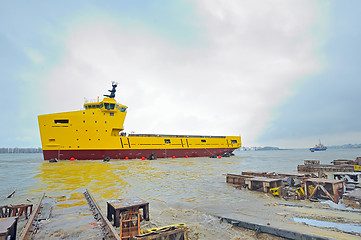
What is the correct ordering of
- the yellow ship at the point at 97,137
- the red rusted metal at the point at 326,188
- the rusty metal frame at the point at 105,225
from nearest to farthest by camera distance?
the rusty metal frame at the point at 105,225
the red rusted metal at the point at 326,188
the yellow ship at the point at 97,137

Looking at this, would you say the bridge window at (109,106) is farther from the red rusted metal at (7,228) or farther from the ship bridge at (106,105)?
the red rusted metal at (7,228)

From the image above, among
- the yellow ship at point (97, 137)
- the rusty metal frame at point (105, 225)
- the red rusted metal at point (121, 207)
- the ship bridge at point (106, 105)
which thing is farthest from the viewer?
the ship bridge at point (106, 105)

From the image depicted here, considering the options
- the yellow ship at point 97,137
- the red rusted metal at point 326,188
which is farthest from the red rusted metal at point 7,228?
the yellow ship at point 97,137

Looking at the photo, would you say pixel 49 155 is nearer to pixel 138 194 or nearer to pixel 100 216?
pixel 138 194

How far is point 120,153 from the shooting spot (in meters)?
30.1

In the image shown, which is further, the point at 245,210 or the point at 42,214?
the point at 245,210

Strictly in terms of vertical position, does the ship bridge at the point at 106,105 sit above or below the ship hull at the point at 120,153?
above

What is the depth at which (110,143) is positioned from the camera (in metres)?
29.5

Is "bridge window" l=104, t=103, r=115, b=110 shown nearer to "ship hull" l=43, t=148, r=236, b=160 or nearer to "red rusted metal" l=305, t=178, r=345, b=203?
"ship hull" l=43, t=148, r=236, b=160

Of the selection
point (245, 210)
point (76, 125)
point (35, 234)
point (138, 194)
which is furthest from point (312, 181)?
point (76, 125)

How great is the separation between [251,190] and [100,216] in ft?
24.3

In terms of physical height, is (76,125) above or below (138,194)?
above

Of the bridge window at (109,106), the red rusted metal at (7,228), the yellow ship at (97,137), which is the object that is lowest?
the red rusted metal at (7,228)

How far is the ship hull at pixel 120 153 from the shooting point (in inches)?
1088
